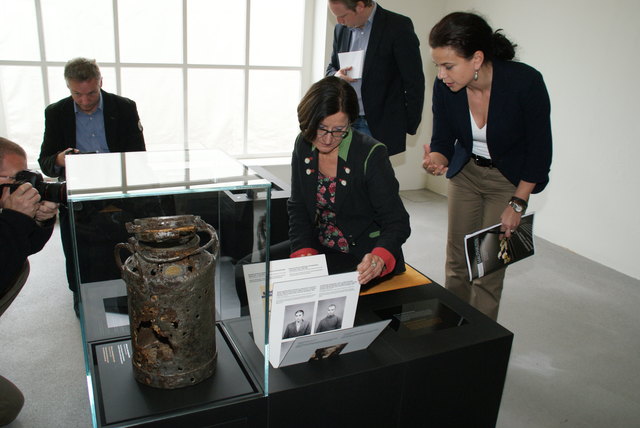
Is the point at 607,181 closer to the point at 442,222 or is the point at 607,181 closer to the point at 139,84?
the point at 442,222

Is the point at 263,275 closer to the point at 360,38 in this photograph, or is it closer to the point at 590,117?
the point at 360,38

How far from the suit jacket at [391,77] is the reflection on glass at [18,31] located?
234 cm

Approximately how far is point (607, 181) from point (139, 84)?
3518mm

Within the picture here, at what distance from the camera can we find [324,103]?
1777mm

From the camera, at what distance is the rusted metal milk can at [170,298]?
109 cm

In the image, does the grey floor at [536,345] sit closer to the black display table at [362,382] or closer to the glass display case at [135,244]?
the black display table at [362,382]

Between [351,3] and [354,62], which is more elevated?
[351,3]

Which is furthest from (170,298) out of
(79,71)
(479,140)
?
(79,71)

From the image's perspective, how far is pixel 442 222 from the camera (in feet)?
14.5

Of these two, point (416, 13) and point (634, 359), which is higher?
point (416, 13)

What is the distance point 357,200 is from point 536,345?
129 cm

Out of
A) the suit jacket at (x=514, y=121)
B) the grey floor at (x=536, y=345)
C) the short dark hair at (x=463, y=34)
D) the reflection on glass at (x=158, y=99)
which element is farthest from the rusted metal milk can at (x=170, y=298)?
the reflection on glass at (x=158, y=99)

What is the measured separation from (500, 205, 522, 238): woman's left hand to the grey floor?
2.35 ft

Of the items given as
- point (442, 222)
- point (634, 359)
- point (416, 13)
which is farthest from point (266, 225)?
point (416, 13)
